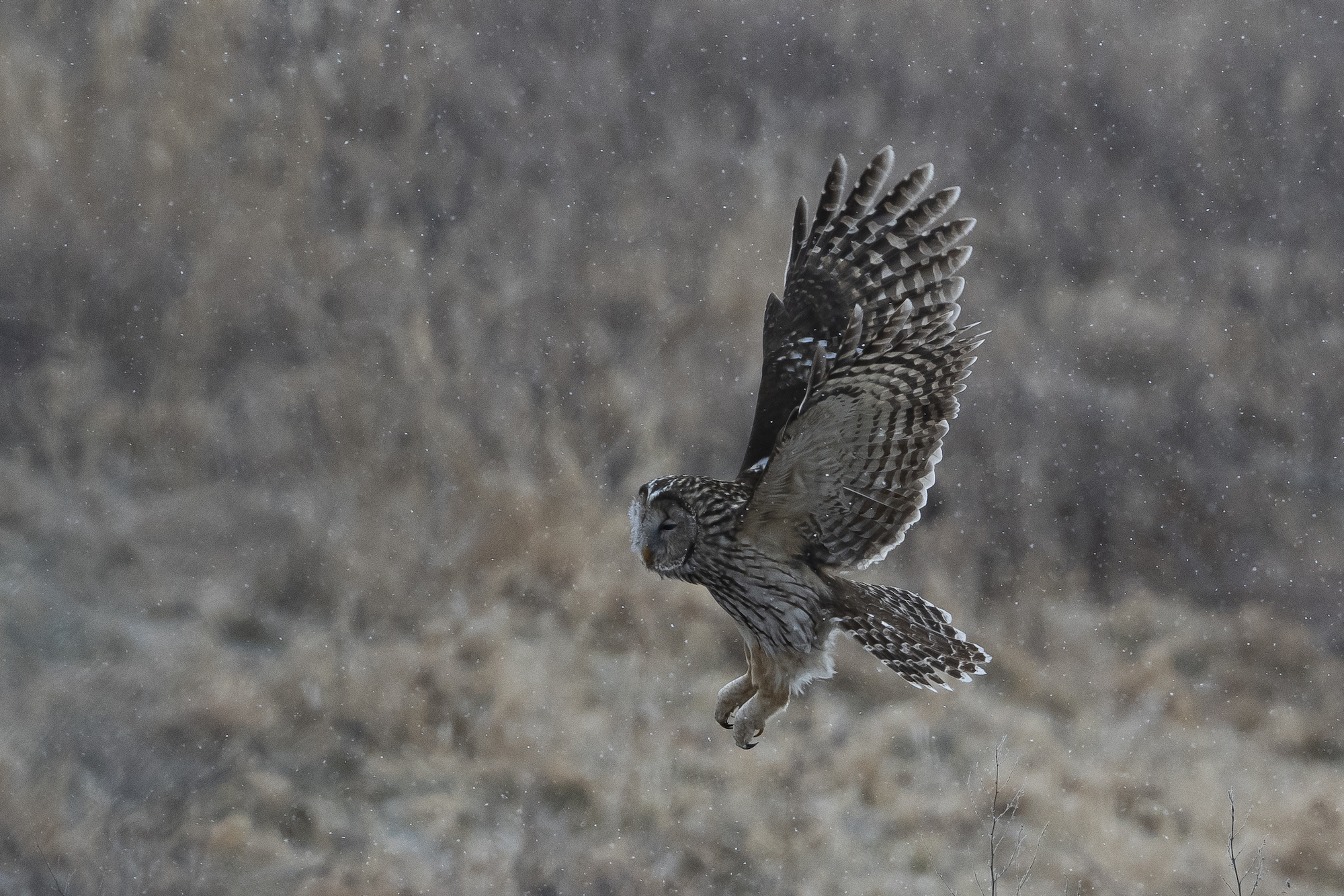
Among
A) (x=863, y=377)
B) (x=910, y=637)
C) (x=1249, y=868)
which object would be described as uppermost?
(x=863, y=377)

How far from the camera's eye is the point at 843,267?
6.02ft

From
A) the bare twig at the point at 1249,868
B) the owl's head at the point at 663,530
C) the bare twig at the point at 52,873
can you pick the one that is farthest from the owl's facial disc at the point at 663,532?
the bare twig at the point at 52,873

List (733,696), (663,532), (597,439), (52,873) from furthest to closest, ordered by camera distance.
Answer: (597,439), (52,873), (733,696), (663,532)

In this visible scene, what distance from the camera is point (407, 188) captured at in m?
3.62

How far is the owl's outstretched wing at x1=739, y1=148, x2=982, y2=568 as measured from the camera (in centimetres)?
165

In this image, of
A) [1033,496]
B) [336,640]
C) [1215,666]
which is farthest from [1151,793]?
[336,640]

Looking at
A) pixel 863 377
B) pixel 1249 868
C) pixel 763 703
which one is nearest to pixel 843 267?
pixel 863 377

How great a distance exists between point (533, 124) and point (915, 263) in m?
2.26

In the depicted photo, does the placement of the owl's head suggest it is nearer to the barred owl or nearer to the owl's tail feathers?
the barred owl

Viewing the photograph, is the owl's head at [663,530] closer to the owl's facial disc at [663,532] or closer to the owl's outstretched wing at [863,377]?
the owl's facial disc at [663,532]

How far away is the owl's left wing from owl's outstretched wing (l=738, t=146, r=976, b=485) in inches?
1.2

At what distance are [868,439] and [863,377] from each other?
0.13m

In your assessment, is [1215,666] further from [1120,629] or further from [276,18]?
[276,18]

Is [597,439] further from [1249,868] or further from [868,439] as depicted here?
[1249,868]
